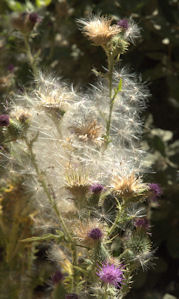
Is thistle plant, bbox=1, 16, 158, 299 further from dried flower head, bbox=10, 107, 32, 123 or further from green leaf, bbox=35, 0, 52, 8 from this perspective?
green leaf, bbox=35, 0, 52, 8

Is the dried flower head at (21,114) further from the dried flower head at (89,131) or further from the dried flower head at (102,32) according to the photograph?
the dried flower head at (102,32)

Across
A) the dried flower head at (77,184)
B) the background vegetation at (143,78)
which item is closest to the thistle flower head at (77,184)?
the dried flower head at (77,184)

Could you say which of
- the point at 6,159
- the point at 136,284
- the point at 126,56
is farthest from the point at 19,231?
the point at 126,56

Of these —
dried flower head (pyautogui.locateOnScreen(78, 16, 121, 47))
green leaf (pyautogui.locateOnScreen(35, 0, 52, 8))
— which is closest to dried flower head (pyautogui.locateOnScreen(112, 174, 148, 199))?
dried flower head (pyautogui.locateOnScreen(78, 16, 121, 47))

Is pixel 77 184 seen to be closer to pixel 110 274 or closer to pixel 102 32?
pixel 110 274

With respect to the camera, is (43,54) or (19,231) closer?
(19,231)

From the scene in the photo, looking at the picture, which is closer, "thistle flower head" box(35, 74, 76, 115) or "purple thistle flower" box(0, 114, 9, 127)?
"purple thistle flower" box(0, 114, 9, 127)

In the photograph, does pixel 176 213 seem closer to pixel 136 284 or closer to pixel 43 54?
pixel 136 284
